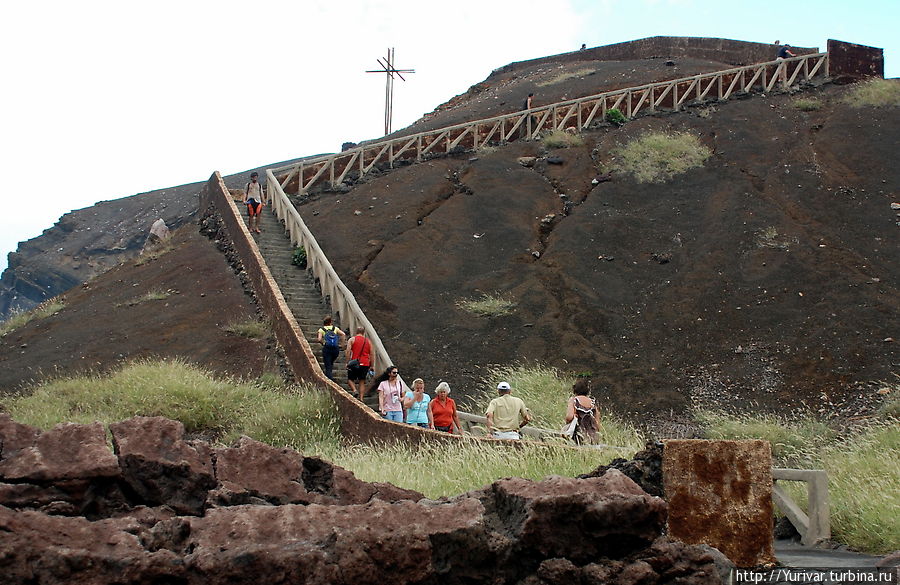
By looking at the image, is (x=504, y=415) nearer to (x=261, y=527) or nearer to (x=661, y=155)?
(x=261, y=527)

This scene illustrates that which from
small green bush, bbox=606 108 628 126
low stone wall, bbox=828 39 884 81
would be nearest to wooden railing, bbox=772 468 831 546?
small green bush, bbox=606 108 628 126

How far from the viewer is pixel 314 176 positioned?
27.8m

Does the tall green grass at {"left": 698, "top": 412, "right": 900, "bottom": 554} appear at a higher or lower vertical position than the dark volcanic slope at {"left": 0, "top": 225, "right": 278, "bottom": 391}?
lower

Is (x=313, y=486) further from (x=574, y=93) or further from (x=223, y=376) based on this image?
(x=574, y=93)

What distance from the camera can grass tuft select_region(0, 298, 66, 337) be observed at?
71.5 feet

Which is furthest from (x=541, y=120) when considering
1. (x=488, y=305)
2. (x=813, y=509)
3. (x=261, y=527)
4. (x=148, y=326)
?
(x=261, y=527)

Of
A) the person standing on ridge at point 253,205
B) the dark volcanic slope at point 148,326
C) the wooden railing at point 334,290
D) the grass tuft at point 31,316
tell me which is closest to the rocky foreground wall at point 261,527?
the wooden railing at point 334,290

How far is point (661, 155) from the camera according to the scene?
26.6m

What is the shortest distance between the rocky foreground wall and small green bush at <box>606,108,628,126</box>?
1030 inches

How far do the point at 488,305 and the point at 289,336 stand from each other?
459 cm

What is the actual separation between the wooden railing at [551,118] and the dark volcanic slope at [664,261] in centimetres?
136

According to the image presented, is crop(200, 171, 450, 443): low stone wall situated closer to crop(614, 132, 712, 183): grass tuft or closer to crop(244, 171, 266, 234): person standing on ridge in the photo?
crop(244, 171, 266, 234): person standing on ridge

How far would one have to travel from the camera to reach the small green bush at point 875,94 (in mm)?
28553

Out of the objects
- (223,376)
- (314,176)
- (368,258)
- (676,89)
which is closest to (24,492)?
(223,376)
